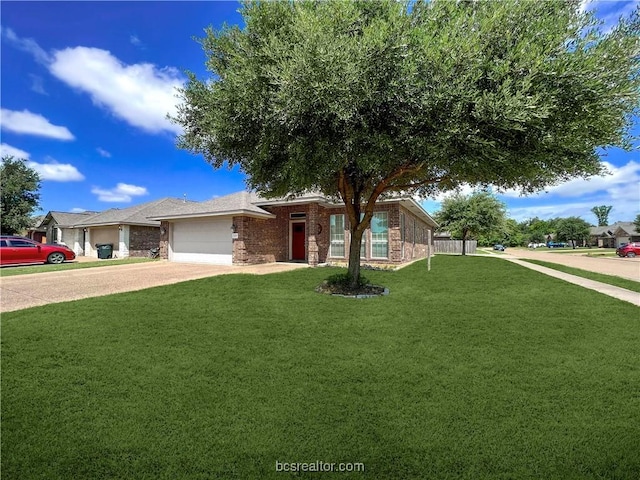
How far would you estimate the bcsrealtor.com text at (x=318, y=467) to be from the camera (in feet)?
7.48

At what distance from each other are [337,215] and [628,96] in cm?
1163

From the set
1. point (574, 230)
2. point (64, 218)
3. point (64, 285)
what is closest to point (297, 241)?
point (64, 285)

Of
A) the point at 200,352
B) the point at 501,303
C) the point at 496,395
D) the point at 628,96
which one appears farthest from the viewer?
the point at 501,303

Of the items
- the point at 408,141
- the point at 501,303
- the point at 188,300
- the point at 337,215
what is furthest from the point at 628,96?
the point at 337,215

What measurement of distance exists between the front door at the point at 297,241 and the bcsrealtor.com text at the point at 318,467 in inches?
593

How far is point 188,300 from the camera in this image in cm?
752

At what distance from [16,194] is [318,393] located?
1457 inches

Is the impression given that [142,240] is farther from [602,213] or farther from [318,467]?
[602,213]

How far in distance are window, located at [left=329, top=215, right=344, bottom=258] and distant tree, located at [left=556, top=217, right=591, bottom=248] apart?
77.9 metres

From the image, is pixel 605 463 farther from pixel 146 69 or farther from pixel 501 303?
pixel 146 69

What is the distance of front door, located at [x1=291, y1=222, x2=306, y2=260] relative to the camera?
56.9ft

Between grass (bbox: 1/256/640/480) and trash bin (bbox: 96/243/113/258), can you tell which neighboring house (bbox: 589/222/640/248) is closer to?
grass (bbox: 1/256/640/480)

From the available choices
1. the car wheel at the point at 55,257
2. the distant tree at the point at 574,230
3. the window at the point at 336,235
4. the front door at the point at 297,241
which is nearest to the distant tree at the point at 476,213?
the window at the point at 336,235

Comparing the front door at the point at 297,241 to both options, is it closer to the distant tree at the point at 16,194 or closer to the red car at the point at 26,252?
the red car at the point at 26,252
